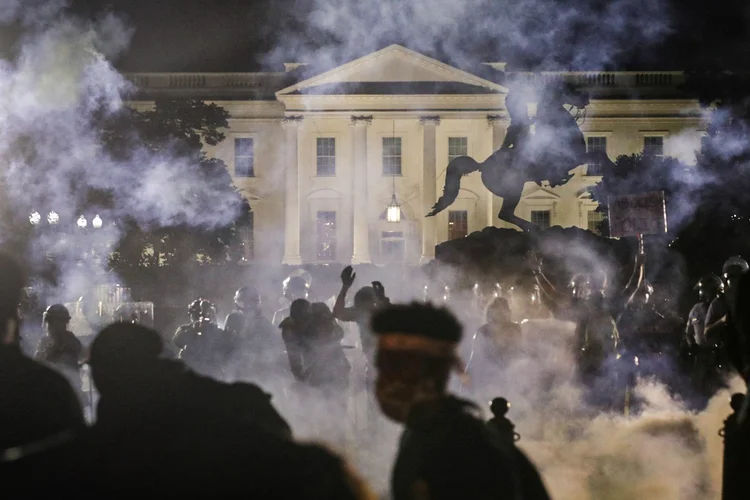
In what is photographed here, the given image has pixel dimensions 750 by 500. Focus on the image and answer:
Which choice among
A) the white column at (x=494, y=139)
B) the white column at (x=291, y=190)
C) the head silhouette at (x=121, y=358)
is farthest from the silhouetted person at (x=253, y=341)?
the white column at (x=291, y=190)

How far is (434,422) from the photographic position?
2643 millimetres

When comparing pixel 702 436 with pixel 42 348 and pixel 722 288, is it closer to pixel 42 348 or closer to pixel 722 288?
pixel 722 288

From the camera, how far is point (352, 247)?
4362cm

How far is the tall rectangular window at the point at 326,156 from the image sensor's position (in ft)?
146

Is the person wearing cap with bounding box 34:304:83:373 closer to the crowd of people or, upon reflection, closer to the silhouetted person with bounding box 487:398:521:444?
the crowd of people

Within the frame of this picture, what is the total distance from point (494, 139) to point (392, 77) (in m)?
5.39

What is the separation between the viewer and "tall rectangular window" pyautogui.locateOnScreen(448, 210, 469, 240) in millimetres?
44062

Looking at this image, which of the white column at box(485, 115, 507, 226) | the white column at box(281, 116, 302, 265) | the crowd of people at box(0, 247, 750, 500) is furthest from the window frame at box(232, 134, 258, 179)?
the crowd of people at box(0, 247, 750, 500)

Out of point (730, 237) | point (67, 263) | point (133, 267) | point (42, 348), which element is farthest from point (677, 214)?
point (42, 348)

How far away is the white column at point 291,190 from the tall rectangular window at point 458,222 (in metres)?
7.08

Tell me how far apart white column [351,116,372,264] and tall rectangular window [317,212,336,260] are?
1325 mm

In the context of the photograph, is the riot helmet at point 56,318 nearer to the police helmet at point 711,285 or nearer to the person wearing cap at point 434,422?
the person wearing cap at point 434,422

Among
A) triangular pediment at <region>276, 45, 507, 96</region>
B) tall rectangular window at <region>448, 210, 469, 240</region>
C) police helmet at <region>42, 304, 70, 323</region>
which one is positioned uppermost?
triangular pediment at <region>276, 45, 507, 96</region>

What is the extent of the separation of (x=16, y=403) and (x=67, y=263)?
2523cm
